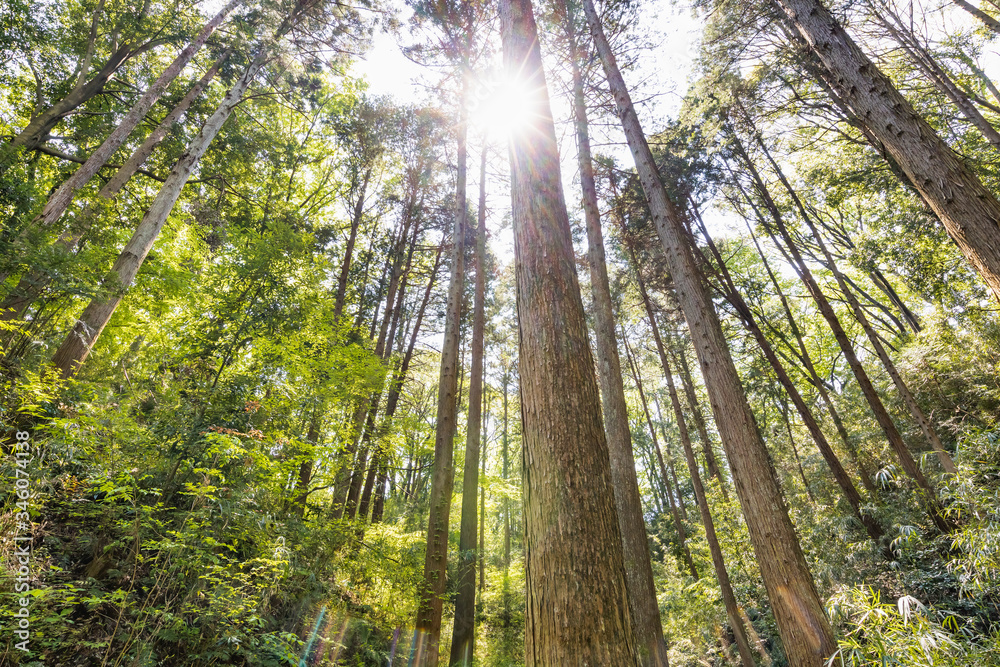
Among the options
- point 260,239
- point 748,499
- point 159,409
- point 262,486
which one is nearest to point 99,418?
point 159,409

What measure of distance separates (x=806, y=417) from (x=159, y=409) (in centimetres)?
1401

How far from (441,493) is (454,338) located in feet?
9.84

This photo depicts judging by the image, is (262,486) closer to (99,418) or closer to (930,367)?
(99,418)

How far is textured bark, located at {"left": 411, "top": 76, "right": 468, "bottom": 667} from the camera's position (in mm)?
5902

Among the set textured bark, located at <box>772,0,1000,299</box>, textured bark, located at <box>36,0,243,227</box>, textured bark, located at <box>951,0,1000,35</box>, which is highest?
textured bark, located at <box>951,0,1000,35</box>

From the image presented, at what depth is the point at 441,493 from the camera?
663 centimetres

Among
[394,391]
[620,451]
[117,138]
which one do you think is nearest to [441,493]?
[620,451]

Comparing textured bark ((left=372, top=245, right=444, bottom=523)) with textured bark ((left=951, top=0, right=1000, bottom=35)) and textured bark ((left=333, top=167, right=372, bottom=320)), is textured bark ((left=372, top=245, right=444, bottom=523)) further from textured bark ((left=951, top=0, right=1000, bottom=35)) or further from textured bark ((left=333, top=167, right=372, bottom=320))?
textured bark ((left=951, top=0, right=1000, bottom=35))

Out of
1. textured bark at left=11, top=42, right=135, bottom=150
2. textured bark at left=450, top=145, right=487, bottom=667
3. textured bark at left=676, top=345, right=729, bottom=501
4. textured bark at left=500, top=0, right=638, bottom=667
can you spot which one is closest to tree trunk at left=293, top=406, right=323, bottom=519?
textured bark at left=450, top=145, right=487, bottom=667

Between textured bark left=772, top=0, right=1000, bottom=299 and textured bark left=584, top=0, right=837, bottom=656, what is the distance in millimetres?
2193

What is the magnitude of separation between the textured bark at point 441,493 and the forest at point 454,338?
6 centimetres

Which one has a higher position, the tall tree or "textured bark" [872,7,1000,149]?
"textured bark" [872,7,1000,149]

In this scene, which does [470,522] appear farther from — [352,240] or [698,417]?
[698,417]

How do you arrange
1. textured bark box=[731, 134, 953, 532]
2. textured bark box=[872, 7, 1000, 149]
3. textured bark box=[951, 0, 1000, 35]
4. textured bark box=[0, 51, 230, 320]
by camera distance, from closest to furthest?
1. textured bark box=[0, 51, 230, 320]
2. textured bark box=[731, 134, 953, 532]
3. textured bark box=[872, 7, 1000, 149]
4. textured bark box=[951, 0, 1000, 35]
